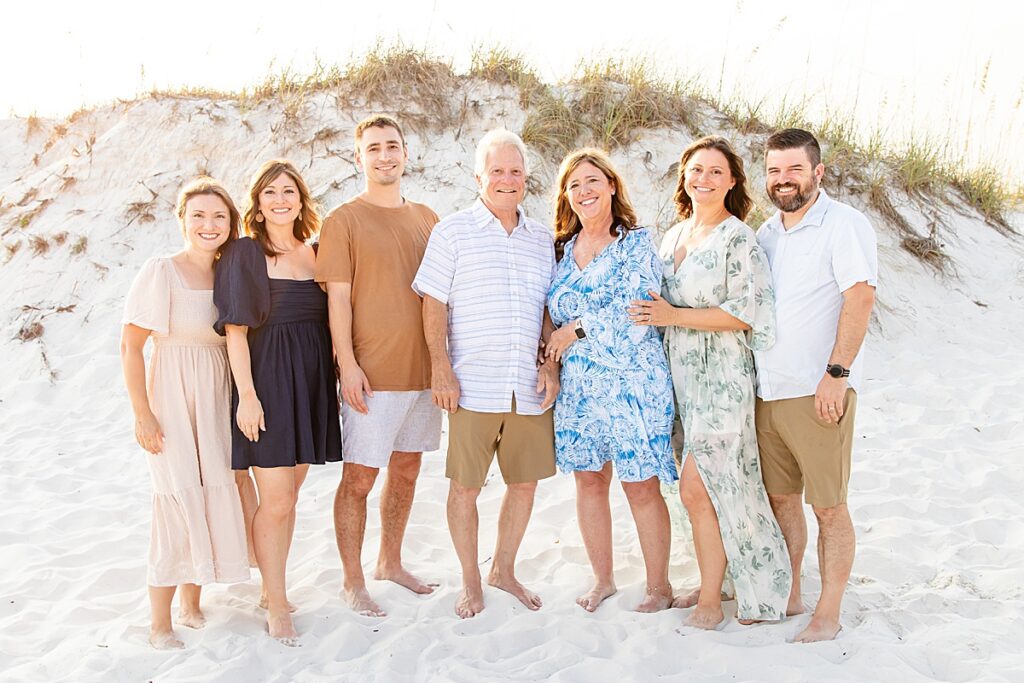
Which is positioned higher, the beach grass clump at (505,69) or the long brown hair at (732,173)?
the beach grass clump at (505,69)

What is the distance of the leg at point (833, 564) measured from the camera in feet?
11.3

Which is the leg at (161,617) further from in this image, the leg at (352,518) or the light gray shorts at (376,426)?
the light gray shorts at (376,426)

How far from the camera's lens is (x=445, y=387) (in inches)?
147

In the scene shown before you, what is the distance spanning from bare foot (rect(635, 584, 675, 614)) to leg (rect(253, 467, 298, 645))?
5.17 feet

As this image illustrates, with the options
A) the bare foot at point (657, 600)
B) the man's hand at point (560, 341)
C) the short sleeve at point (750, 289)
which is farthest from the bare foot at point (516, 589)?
the short sleeve at point (750, 289)

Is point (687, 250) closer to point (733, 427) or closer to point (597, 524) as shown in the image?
point (733, 427)

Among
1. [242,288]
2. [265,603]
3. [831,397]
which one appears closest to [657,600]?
[831,397]

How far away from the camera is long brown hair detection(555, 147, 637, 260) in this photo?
3803mm

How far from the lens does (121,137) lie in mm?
9609

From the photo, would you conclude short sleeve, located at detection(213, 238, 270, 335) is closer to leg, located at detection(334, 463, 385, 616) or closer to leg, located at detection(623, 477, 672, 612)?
leg, located at detection(334, 463, 385, 616)

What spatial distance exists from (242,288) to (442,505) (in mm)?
2221

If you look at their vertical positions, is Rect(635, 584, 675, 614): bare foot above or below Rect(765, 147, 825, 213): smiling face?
below

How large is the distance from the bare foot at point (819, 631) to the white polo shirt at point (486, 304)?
1.46 metres

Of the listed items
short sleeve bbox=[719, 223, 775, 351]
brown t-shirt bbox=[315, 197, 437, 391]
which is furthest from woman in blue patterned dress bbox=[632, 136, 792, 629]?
brown t-shirt bbox=[315, 197, 437, 391]
